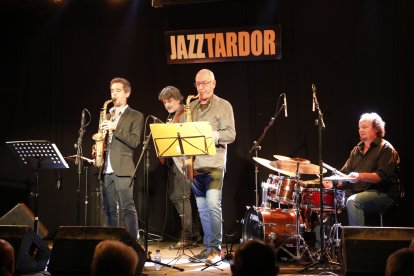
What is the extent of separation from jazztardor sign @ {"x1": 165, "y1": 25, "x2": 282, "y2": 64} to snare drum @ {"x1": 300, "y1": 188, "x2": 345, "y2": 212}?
7.62ft

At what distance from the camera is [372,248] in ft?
14.4

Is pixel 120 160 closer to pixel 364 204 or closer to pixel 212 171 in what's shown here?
pixel 212 171

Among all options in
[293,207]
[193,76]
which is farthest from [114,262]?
[193,76]

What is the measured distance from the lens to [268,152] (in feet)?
26.2

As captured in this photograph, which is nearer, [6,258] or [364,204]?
[6,258]

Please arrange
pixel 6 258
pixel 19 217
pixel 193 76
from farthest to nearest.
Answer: pixel 193 76
pixel 19 217
pixel 6 258

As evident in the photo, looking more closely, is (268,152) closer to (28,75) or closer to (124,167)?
(124,167)

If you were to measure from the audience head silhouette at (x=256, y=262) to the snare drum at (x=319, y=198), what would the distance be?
12.5 ft

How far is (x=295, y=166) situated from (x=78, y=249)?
271cm

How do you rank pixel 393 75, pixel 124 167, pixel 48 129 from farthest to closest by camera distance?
1. pixel 48 129
2. pixel 393 75
3. pixel 124 167

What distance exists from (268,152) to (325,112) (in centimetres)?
98

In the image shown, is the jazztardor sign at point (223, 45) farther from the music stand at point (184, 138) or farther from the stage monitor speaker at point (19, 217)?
the stage monitor speaker at point (19, 217)

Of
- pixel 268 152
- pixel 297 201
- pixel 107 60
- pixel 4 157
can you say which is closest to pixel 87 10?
pixel 107 60

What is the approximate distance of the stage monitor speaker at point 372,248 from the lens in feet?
14.3
